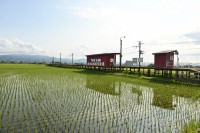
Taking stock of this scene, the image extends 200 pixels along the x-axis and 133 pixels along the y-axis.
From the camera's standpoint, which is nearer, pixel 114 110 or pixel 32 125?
pixel 32 125

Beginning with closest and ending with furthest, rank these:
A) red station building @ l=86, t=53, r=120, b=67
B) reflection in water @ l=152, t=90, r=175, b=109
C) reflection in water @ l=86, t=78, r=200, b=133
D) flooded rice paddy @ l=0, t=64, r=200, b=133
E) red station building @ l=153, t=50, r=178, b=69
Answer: flooded rice paddy @ l=0, t=64, r=200, b=133 < reflection in water @ l=86, t=78, r=200, b=133 < reflection in water @ l=152, t=90, r=175, b=109 < red station building @ l=153, t=50, r=178, b=69 < red station building @ l=86, t=53, r=120, b=67

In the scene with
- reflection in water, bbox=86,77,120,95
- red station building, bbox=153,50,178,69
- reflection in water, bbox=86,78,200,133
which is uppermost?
red station building, bbox=153,50,178,69

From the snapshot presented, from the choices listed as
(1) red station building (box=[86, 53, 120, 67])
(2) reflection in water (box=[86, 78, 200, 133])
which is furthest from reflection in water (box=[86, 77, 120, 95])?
(1) red station building (box=[86, 53, 120, 67])

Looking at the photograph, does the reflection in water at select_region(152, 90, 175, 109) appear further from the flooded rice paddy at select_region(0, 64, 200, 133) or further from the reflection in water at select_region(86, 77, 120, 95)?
the reflection in water at select_region(86, 77, 120, 95)

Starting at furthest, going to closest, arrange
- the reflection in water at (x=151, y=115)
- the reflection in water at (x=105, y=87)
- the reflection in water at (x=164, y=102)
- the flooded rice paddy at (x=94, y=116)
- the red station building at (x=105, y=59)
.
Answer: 1. the red station building at (x=105, y=59)
2. the reflection in water at (x=105, y=87)
3. the reflection in water at (x=164, y=102)
4. the reflection in water at (x=151, y=115)
5. the flooded rice paddy at (x=94, y=116)

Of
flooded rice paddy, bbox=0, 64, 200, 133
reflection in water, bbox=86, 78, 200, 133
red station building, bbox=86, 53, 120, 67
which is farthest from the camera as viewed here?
red station building, bbox=86, 53, 120, 67

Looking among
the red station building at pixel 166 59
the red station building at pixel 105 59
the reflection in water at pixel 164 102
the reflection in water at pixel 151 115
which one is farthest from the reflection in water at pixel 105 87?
the red station building at pixel 105 59

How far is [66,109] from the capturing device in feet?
37.3

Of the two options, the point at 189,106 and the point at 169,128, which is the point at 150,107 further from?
the point at 169,128

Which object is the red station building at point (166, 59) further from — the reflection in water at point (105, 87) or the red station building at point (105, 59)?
the reflection in water at point (105, 87)

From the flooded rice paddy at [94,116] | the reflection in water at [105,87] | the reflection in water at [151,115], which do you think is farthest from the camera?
the reflection in water at [105,87]

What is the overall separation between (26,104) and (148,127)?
7019mm

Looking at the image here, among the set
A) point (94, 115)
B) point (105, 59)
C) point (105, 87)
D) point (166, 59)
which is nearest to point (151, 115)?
point (94, 115)

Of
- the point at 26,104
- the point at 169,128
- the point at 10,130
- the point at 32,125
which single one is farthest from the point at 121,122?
the point at 26,104
